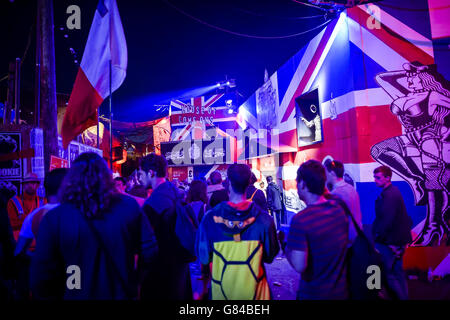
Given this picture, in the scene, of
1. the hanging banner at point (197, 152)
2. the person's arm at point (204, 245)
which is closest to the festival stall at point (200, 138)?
the hanging banner at point (197, 152)

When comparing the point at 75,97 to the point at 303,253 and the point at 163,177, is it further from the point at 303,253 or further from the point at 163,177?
the point at 303,253

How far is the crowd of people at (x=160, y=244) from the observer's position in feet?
6.21

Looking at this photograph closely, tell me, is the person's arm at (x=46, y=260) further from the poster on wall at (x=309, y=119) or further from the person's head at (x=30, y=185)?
the poster on wall at (x=309, y=119)

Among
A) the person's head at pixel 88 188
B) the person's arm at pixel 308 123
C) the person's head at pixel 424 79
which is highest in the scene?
the person's head at pixel 424 79

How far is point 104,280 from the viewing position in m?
1.95

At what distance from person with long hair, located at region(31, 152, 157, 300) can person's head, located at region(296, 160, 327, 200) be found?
1487 mm

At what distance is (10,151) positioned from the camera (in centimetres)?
600

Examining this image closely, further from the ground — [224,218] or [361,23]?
[361,23]

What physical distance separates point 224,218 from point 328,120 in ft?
17.4

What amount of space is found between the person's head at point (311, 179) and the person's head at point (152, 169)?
70.4 inches

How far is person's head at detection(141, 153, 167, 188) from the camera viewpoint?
344cm

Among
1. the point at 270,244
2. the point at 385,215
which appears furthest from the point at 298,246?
the point at 385,215

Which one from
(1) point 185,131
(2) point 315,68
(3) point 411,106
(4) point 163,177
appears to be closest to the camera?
(4) point 163,177
